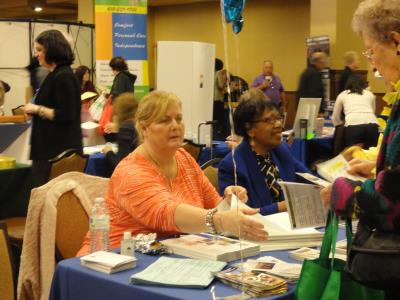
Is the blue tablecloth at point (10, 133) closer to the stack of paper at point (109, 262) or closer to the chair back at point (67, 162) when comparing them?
the chair back at point (67, 162)

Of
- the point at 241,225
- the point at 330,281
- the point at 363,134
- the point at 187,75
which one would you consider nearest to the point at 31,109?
the point at 241,225

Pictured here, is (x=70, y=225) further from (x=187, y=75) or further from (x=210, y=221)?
(x=187, y=75)

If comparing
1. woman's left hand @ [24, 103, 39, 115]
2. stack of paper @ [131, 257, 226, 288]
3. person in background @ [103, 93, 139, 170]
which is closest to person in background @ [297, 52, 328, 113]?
person in background @ [103, 93, 139, 170]

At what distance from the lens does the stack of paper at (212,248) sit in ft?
6.82

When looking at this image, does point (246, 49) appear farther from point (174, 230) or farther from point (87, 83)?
point (174, 230)

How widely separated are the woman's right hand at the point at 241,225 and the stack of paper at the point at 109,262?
1.02 feet

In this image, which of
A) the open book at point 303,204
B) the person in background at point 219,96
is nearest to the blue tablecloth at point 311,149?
the person in background at point 219,96

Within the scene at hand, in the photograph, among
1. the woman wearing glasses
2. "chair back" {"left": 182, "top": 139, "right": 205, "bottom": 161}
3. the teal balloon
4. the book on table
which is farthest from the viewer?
"chair back" {"left": 182, "top": 139, "right": 205, "bottom": 161}

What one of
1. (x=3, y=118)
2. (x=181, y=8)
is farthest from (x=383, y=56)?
(x=181, y=8)

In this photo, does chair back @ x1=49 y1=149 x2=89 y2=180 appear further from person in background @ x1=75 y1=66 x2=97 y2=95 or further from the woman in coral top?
person in background @ x1=75 y1=66 x2=97 y2=95

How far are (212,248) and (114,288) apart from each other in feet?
1.29

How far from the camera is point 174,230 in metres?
2.29

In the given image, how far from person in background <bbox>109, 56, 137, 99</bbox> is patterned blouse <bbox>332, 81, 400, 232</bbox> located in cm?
584

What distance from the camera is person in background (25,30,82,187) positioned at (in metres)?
4.11
